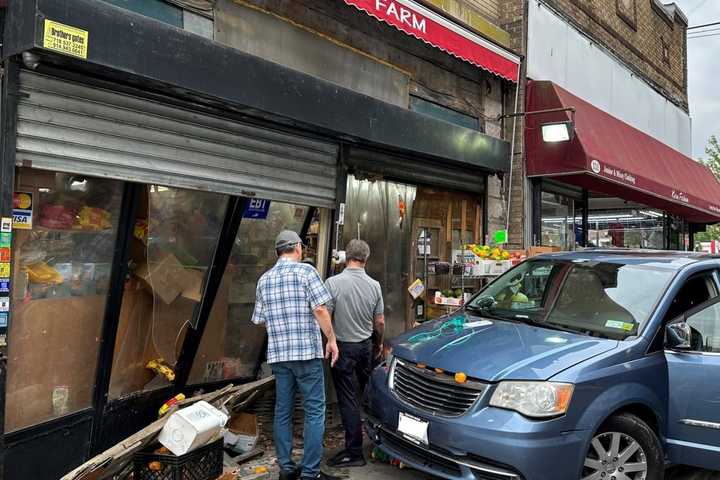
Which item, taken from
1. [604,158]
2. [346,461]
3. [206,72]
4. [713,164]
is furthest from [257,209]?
[713,164]

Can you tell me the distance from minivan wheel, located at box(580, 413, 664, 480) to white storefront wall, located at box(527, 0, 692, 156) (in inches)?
260

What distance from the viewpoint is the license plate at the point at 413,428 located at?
3553 millimetres

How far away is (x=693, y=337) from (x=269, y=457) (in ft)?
11.5

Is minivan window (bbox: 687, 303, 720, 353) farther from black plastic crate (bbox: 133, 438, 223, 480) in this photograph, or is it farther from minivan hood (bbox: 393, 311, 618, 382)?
black plastic crate (bbox: 133, 438, 223, 480)

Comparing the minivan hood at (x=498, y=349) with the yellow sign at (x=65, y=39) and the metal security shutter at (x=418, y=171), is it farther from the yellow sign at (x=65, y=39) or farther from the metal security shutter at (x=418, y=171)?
the yellow sign at (x=65, y=39)

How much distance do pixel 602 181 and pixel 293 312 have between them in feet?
23.5

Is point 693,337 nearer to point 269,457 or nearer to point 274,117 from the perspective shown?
point 269,457

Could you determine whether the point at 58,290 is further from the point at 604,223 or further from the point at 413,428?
the point at 604,223

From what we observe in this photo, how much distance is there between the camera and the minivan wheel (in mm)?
3430

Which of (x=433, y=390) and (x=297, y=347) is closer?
(x=433, y=390)

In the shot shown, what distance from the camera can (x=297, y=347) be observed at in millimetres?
3963

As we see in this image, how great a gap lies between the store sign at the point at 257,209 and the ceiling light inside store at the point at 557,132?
484 cm

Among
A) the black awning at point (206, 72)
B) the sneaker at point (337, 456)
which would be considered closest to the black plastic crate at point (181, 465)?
the sneaker at point (337, 456)

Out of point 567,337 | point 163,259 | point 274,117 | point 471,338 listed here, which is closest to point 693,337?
point 567,337
